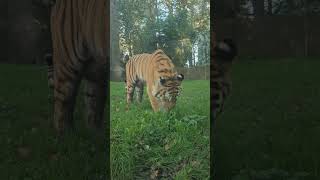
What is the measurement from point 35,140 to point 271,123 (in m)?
2.35

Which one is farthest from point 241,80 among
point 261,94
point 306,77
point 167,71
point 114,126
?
point 114,126

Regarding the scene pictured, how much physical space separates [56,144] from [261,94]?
6.81 feet

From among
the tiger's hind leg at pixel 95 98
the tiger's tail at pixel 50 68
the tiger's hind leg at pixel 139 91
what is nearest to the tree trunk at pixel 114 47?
the tiger's hind leg at pixel 139 91

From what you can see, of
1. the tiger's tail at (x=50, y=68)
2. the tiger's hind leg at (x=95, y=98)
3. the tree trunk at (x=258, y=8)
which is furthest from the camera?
the tree trunk at (x=258, y=8)

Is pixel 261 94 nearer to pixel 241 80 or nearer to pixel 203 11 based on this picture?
pixel 241 80

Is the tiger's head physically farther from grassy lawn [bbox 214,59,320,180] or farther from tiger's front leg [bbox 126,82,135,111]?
grassy lawn [bbox 214,59,320,180]

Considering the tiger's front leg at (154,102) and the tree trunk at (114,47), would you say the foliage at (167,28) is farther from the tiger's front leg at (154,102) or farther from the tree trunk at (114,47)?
the tiger's front leg at (154,102)

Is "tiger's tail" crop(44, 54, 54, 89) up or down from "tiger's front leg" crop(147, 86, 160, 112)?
up

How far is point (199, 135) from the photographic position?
418 centimetres

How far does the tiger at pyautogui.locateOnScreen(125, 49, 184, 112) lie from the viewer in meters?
4.21

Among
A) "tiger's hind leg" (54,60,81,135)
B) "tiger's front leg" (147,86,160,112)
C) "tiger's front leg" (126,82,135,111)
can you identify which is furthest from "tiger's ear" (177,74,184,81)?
"tiger's hind leg" (54,60,81,135)

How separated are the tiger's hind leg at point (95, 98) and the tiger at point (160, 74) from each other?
2.28 ft

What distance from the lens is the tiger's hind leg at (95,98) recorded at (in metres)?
4.93

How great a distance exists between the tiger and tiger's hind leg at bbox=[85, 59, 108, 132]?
694 millimetres
